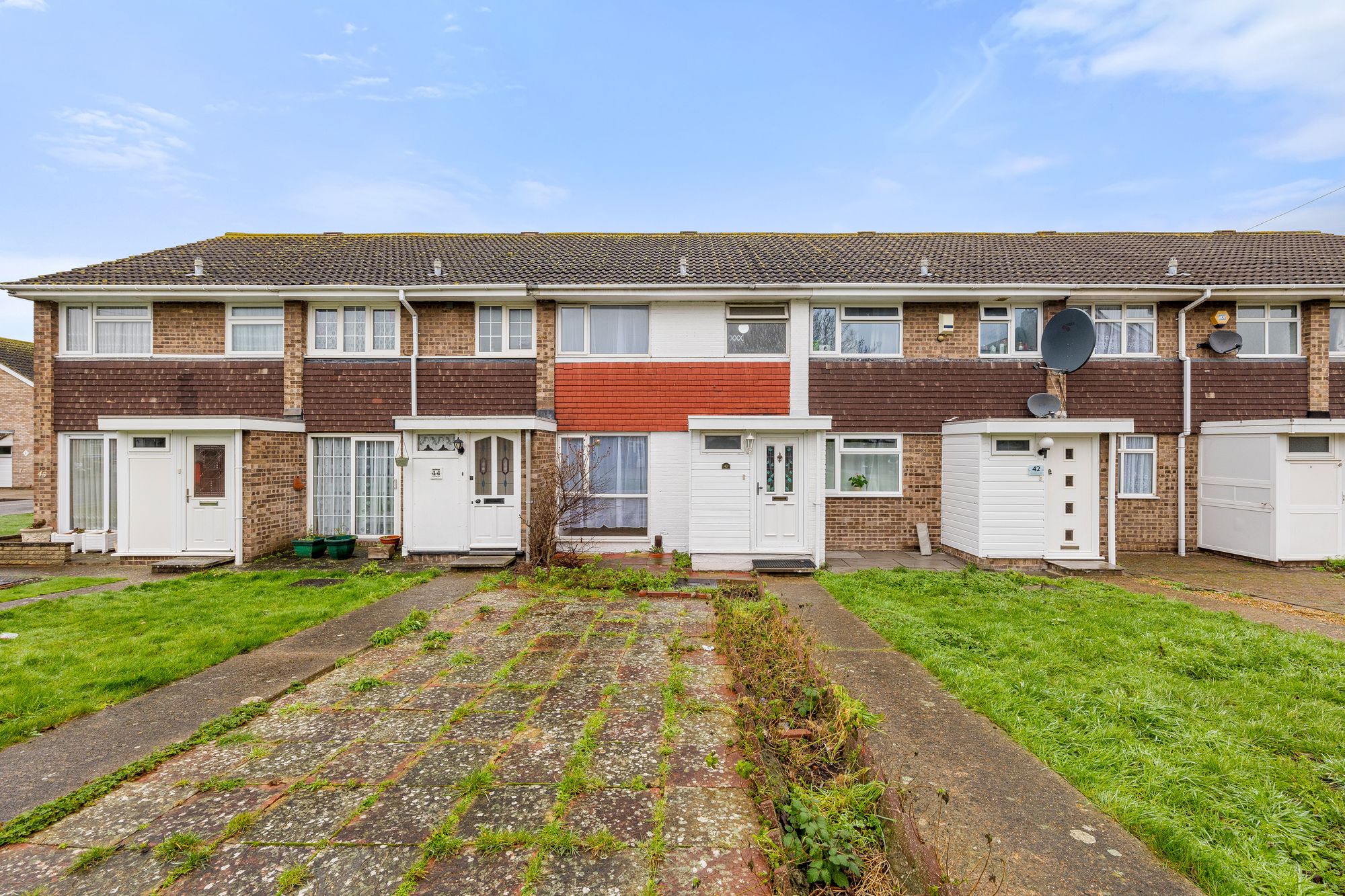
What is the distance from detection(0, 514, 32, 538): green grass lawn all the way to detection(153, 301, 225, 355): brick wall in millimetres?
4705

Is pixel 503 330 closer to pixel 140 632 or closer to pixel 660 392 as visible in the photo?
pixel 660 392

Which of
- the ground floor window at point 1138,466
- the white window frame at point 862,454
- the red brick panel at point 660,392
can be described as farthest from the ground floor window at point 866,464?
the ground floor window at point 1138,466

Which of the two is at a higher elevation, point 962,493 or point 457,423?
point 457,423

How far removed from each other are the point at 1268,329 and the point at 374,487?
1799 cm

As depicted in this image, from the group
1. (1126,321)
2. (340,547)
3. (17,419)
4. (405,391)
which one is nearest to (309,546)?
(340,547)

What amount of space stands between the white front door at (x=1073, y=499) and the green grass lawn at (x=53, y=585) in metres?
15.0

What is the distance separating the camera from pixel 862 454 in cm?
1088

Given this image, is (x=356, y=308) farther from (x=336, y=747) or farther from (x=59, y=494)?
(x=336, y=747)

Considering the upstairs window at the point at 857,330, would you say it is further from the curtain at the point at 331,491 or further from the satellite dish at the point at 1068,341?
the curtain at the point at 331,491

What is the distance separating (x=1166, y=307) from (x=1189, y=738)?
11.0 m

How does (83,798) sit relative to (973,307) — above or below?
below

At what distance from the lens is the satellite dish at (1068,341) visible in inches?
389

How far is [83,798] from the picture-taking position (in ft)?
9.62

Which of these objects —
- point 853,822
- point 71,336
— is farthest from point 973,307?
point 71,336
